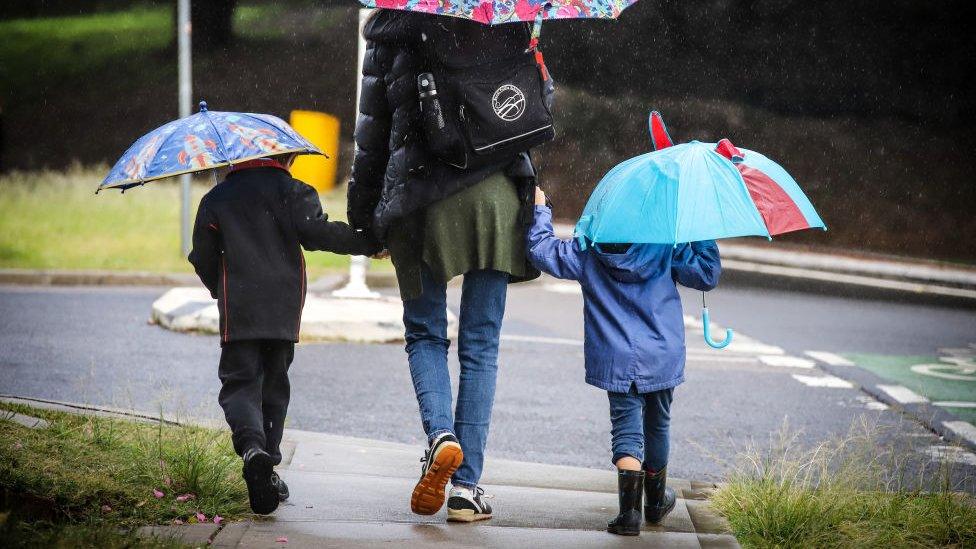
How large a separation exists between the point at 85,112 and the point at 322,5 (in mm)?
6015

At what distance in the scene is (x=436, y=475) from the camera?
3.71m

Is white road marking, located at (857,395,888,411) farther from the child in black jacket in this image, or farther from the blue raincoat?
the child in black jacket

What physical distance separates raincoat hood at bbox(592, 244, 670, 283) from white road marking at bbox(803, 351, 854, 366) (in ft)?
18.0

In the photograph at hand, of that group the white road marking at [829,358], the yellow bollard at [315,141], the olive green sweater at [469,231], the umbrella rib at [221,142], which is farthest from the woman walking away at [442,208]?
the yellow bollard at [315,141]

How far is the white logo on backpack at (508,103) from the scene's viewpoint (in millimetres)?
3816

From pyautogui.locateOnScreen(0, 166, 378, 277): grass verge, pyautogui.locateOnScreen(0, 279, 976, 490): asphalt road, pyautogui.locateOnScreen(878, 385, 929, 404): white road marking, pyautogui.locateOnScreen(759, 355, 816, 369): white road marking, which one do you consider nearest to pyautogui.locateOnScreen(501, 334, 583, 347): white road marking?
pyautogui.locateOnScreen(0, 279, 976, 490): asphalt road

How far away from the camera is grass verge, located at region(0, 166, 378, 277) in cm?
1314

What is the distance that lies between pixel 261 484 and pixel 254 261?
2.50 feet

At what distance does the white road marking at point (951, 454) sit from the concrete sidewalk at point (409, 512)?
1727 millimetres

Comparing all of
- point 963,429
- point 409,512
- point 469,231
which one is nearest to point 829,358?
point 963,429

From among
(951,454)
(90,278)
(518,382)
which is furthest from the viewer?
(90,278)

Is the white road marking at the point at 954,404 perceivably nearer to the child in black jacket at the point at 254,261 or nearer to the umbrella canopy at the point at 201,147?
the child in black jacket at the point at 254,261

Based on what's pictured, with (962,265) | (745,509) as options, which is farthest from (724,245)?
(745,509)

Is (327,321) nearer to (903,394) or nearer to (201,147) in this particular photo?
(903,394)
